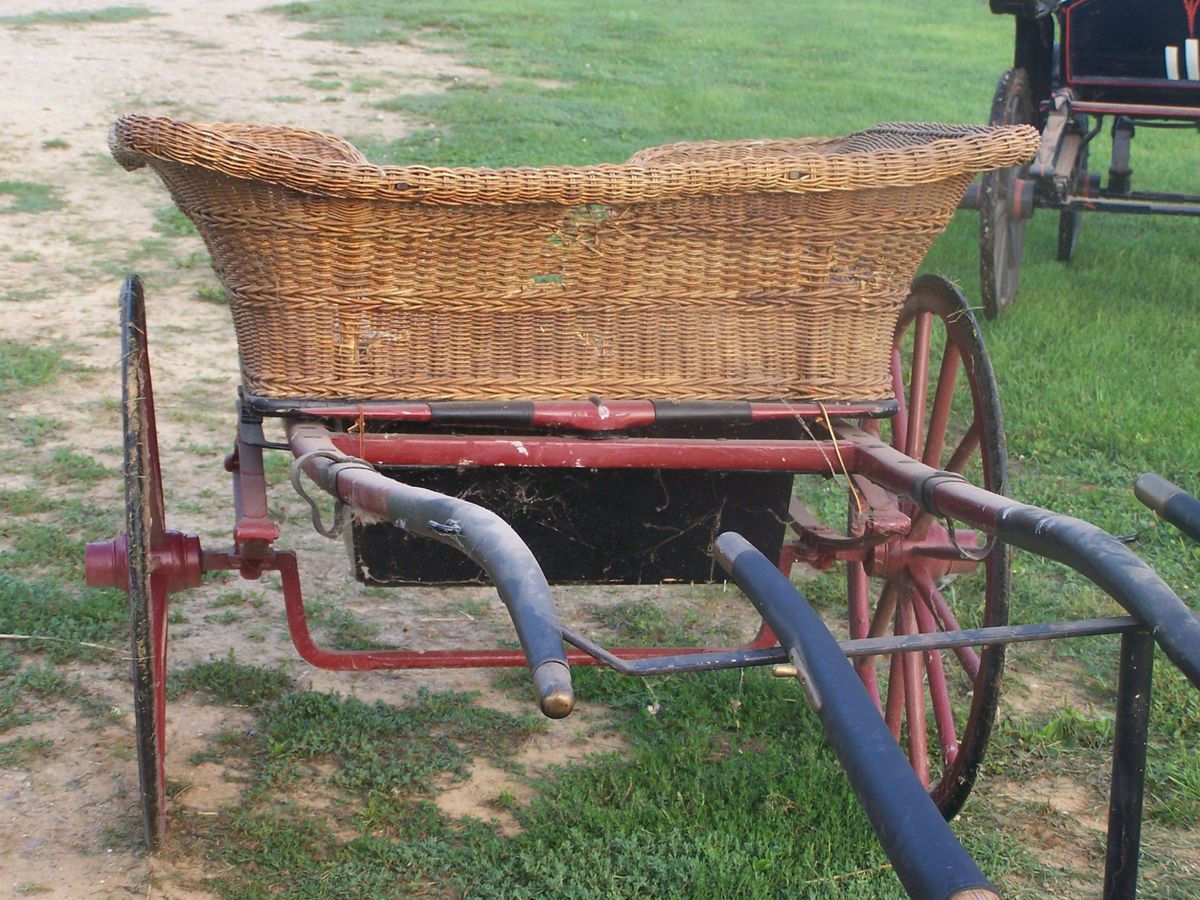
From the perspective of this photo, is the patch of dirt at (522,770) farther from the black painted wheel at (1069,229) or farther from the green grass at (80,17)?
the green grass at (80,17)

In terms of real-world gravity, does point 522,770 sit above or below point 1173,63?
below

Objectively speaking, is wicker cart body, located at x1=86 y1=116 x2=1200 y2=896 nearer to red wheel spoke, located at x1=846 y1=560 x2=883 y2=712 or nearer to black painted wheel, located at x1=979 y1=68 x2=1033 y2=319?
red wheel spoke, located at x1=846 y1=560 x2=883 y2=712

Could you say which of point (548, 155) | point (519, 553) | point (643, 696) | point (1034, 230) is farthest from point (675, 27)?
point (519, 553)

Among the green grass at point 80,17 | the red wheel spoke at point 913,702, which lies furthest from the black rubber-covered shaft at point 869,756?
the green grass at point 80,17

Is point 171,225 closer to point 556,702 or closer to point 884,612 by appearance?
point 884,612

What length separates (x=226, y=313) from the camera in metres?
5.97

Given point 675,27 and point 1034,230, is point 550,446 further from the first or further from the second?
point 675,27

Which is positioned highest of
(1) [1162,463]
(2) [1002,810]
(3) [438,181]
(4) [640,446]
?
(3) [438,181]

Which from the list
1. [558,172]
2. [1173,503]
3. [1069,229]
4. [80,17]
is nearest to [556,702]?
[1173,503]

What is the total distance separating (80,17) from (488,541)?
13159mm

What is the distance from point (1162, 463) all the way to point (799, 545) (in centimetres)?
211

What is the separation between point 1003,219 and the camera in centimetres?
579

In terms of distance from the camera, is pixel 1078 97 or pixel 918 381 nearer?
pixel 918 381

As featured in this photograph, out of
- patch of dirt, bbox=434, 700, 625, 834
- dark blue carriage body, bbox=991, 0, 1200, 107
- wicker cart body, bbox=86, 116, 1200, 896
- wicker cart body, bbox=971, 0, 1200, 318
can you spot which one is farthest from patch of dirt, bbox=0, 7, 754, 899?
dark blue carriage body, bbox=991, 0, 1200, 107
